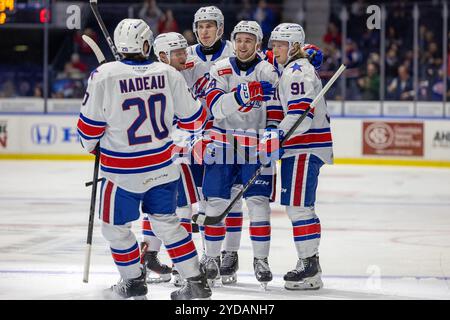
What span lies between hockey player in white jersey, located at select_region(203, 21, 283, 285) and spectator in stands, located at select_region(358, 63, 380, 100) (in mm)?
7160

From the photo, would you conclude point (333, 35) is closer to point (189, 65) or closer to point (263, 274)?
point (189, 65)

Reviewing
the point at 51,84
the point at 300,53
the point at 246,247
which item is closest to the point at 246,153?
the point at 300,53

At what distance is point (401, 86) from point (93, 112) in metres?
8.22

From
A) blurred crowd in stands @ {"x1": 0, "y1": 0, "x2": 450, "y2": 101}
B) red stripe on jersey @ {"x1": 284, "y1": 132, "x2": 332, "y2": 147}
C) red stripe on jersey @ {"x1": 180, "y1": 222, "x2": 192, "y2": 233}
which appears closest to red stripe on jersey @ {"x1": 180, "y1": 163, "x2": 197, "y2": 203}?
red stripe on jersey @ {"x1": 180, "y1": 222, "x2": 192, "y2": 233}

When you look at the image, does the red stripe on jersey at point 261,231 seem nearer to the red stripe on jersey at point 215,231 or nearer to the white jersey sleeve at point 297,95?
the red stripe on jersey at point 215,231

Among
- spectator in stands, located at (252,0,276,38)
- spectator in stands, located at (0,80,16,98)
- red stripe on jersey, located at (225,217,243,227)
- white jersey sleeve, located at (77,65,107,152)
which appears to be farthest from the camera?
spectator in stands, located at (252,0,276,38)

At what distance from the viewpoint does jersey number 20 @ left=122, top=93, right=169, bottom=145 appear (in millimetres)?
4668

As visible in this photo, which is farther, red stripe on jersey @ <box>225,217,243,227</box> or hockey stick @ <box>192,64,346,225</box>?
red stripe on jersey @ <box>225,217,243,227</box>

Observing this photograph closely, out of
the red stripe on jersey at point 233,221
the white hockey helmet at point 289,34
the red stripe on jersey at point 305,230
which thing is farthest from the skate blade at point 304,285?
the white hockey helmet at point 289,34

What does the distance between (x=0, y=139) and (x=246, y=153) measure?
790cm

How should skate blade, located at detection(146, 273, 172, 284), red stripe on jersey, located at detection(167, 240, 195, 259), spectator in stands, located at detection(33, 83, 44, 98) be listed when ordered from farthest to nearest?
spectator in stands, located at detection(33, 83, 44, 98), skate blade, located at detection(146, 273, 172, 284), red stripe on jersey, located at detection(167, 240, 195, 259)

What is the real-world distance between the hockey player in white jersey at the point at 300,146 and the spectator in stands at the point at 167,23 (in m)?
7.89

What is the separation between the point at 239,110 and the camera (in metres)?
5.27

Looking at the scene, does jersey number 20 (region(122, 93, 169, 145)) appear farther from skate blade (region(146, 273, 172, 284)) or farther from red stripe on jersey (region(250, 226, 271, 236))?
skate blade (region(146, 273, 172, 284))
